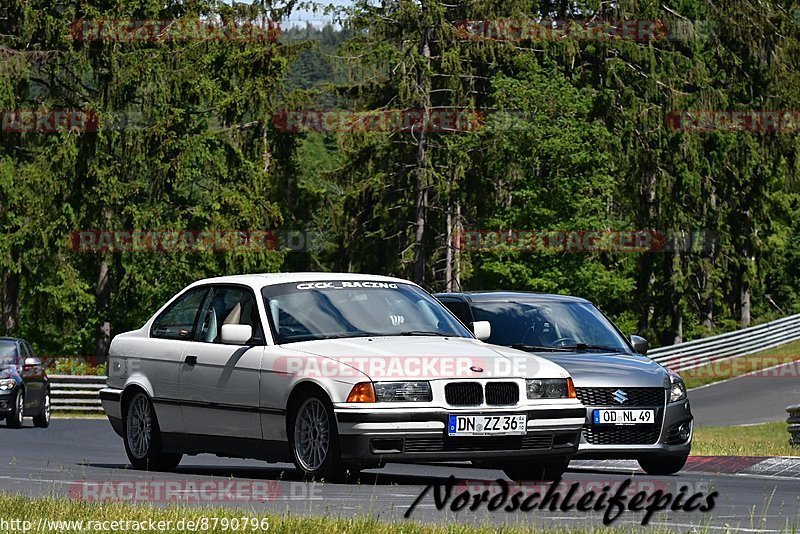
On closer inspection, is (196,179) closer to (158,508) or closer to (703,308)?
(703,308)

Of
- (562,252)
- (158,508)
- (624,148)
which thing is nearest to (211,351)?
(158,508)

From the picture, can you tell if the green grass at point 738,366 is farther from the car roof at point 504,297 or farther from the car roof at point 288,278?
the car roof at point 288,278

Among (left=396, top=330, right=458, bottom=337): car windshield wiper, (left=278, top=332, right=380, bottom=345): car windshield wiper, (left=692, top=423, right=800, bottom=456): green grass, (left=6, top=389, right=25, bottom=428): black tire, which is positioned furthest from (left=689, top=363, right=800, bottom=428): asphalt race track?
(left=278, top=332, right=380, bottom=345): car windshield wiper

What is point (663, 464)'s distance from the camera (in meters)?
15.6

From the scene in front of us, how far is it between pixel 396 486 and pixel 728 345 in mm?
40620

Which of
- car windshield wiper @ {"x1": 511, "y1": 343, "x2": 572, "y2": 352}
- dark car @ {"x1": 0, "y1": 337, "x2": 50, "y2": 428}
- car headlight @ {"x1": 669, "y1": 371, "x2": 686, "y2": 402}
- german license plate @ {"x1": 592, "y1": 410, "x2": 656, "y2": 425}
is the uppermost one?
car windshield wiper @ {"x1": 511, "y1": 343, "x2": 572, "y2": 352}

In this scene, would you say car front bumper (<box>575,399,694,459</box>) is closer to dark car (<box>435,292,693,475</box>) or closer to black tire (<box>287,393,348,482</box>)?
dark car (<box>435,292,693,475</box>)

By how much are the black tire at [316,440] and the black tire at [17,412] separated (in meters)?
15.6

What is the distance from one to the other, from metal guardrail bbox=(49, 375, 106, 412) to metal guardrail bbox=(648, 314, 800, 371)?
15.9m

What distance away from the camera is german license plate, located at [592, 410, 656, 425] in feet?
49.3

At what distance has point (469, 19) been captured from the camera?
5072cm

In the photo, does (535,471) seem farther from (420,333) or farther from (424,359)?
(424,359)

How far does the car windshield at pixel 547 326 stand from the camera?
16141 mm

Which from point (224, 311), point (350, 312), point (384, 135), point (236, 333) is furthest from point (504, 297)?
point (384, 135)
